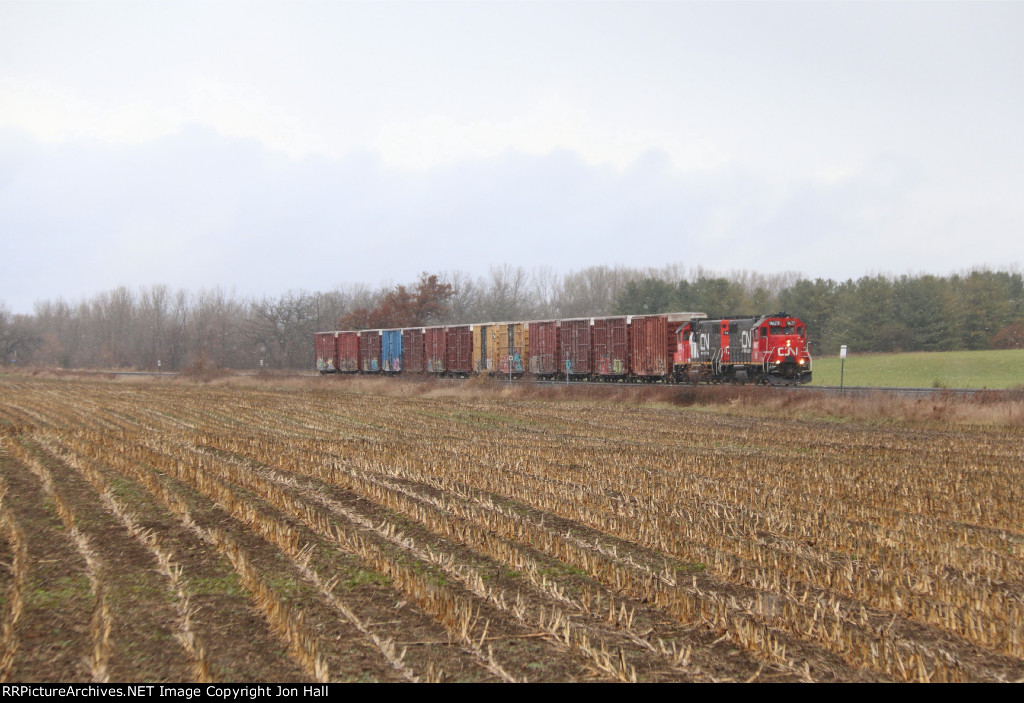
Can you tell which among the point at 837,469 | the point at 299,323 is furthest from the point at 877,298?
the point at 837,469

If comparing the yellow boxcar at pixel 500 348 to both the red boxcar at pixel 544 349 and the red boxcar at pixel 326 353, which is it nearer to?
the red boxcar at pixel 544 349

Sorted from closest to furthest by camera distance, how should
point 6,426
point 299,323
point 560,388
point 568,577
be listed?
point 568,577 → point 6,426 → point 560,388 → point 299,323

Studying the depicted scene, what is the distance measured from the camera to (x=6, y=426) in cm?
2072

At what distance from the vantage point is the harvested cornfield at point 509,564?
5.47m

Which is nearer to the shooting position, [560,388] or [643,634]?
[643,634]

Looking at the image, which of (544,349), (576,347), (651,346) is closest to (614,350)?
(651,346)

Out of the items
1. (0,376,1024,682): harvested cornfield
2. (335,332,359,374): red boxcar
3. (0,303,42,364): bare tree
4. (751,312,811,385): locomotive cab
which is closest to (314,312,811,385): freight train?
(751,312,811,385): locomotive cab

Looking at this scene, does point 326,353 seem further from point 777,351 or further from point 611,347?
point 777,351

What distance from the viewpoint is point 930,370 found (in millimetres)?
53188

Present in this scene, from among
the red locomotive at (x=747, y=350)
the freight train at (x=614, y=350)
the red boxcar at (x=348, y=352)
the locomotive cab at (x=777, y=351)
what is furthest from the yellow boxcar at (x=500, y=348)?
the locomotive cab at (x=777, y=351)

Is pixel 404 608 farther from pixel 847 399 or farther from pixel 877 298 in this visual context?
pixel 877 298

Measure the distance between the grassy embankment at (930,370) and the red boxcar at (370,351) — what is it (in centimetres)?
2674

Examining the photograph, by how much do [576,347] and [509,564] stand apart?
1285 inches
